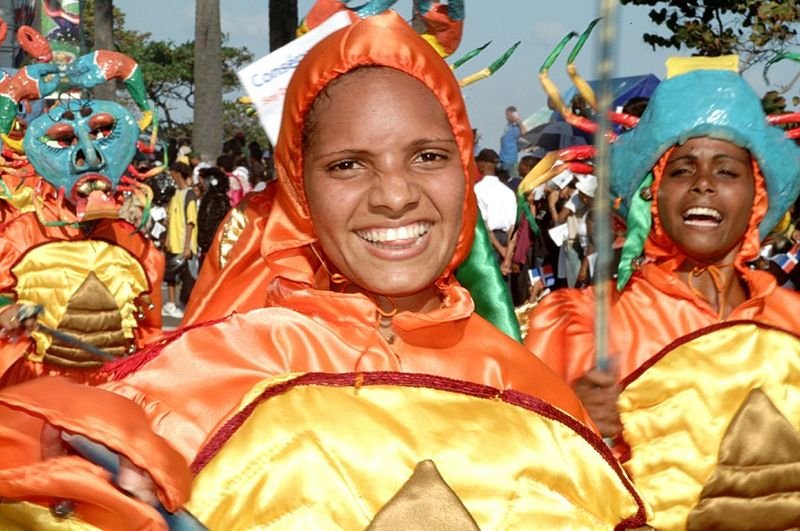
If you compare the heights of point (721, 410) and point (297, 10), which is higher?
point (297, 10)

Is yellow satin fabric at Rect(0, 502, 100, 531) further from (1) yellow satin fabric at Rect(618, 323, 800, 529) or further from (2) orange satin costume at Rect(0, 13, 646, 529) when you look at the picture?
(1) yellow satin fabric at Rect(618, 323, 800, 529)

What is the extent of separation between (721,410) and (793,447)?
8.7 inches

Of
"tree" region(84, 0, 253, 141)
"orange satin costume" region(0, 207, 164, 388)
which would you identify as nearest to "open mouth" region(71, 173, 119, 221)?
"orange satin costume" region(0, 207, 164, 388)

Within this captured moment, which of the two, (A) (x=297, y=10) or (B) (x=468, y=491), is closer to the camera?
(B) (x=468, y=491)

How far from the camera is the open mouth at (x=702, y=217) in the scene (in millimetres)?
4098

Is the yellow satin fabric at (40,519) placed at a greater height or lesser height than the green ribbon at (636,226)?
lesser

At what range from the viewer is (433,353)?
260 centimetres

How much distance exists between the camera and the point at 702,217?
4129 millimetres

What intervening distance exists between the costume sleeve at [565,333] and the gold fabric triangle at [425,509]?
5.22 feet

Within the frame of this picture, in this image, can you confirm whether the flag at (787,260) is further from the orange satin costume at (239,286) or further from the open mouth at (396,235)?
the open mouth at (396,235)

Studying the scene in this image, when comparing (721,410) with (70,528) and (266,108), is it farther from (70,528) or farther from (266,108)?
(70,528)

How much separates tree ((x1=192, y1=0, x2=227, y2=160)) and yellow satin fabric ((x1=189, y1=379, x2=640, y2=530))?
1507 cm

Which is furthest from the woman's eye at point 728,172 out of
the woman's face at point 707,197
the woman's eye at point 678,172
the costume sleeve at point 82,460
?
the costume sleeve at point 82,460

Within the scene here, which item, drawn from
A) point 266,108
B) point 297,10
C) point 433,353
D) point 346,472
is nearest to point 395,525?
point 346,472
